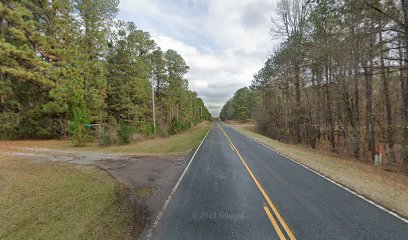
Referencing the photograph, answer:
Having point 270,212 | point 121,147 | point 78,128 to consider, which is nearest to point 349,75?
point 270,212

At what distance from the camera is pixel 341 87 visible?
17.3 meters

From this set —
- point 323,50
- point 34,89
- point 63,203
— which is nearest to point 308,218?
point 63,203

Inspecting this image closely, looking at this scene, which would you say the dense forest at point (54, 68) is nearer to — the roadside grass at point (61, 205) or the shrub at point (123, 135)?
the shrub at point (123, 135)

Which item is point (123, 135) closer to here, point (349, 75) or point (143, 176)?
point (143, 176)

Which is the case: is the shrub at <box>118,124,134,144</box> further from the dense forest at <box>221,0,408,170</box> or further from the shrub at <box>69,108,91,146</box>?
the dense forest at <box>221,0,408,170</box>

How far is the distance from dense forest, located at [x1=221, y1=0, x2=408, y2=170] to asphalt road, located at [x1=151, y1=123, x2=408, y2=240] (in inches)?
292

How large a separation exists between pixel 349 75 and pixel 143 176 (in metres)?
15.4

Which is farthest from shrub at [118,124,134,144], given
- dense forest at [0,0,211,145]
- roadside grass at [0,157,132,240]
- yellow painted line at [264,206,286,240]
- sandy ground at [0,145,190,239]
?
yellow painted line at [264,206,286,240]

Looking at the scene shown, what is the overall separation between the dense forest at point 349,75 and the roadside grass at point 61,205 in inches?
458

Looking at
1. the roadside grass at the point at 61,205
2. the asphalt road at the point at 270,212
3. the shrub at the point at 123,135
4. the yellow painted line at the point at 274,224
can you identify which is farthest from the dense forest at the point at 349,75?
the shrub at the point at 123,135

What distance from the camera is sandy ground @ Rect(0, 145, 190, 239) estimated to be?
556 cm

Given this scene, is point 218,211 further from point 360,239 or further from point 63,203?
point 63,203

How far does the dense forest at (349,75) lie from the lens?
10.3m

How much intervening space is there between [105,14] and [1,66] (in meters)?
12.3
